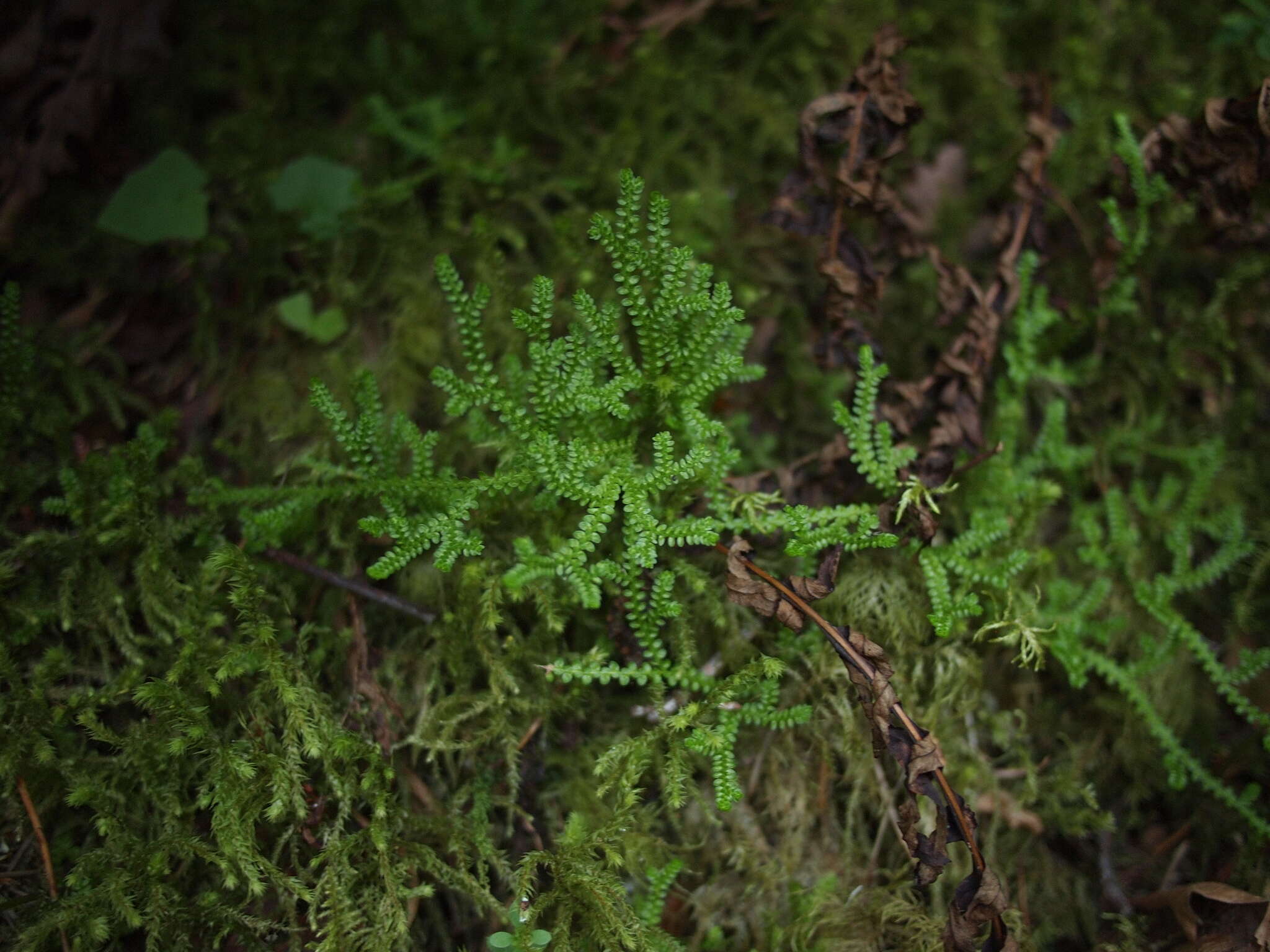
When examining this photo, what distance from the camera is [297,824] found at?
2154 mm

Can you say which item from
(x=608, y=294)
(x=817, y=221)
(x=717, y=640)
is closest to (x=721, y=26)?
(x=817, y=221)

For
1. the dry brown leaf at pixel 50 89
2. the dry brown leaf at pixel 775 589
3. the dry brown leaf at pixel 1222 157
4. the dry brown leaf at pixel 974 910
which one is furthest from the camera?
the dry brown leaf at pixel 50 89

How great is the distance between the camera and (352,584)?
238 cm

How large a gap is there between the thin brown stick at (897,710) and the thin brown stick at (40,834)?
1976 millimetres

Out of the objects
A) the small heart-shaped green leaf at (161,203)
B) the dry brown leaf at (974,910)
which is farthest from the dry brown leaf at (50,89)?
the dry brown leaf at (974,910)

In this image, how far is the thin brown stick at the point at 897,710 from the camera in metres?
2.00

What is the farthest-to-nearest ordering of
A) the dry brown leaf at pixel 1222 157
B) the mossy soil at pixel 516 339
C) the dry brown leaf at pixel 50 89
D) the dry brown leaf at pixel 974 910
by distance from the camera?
the dry brown leaf at pixel 50 89
the dry brown leaf at pixel 1222 157
the mossy soil at pixel 516 339
the dry brown leaf at pixel 974 910

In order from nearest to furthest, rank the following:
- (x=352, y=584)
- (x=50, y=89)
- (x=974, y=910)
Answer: (x=974, y=910), (x=352, y=584), (x=50, y=89)

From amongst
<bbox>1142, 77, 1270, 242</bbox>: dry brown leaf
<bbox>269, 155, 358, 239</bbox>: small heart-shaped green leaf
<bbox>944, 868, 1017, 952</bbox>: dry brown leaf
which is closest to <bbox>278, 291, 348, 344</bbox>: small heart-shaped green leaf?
<bbox>269, 155, 358, 239</bbox>: small heart-shaped green leaf

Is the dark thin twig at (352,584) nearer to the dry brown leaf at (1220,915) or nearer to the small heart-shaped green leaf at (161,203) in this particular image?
the small heart-shaped green leaf at (161,203)

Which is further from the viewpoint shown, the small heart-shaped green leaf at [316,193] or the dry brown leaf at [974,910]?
the small heart-shaped green leaf at [316,193]

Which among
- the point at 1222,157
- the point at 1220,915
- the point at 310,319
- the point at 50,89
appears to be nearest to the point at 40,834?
the point at 310,319

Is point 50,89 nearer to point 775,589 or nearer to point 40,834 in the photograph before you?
point 40,834

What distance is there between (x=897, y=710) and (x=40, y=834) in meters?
2.31
